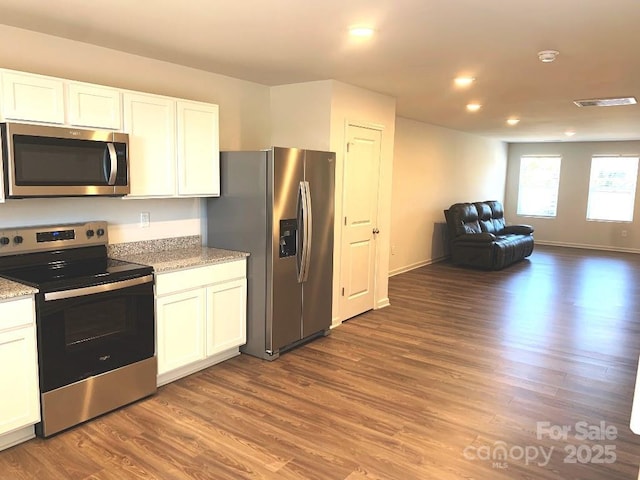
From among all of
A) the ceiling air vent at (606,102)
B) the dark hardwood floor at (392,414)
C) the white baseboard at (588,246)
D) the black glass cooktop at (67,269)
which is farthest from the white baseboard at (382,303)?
the white baseboard at (588,246)

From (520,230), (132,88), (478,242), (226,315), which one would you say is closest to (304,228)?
(226,315)

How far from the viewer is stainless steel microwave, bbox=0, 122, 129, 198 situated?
8.55ft

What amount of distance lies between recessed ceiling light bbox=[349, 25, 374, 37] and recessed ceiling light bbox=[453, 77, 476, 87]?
5.29ft

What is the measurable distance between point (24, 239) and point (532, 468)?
324 cm

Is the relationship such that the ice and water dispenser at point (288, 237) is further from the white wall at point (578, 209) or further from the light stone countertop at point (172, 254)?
the white wall at point (578, 209)

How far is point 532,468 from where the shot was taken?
2.54 meters

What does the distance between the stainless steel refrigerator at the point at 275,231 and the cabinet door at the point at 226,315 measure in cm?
10

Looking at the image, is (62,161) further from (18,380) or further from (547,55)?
(547,55)

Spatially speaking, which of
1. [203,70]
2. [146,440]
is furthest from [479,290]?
[146,440]

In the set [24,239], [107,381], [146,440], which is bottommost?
[146,440]

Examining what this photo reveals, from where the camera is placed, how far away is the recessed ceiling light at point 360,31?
2.95 meters

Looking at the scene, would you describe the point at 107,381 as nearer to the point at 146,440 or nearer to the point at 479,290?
the point at 146,440

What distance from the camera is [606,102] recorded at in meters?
5.52

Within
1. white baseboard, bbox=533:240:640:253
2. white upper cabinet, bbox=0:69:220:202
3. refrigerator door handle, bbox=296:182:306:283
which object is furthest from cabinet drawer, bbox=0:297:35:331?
white baseboard, bbox=533:240:640:253
